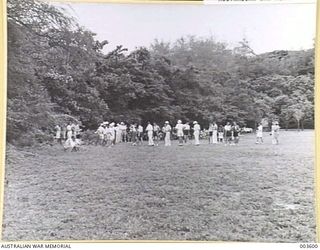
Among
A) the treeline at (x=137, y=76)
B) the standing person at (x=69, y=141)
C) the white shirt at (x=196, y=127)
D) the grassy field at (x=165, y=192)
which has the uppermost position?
the treeline at (x=137, y=76)

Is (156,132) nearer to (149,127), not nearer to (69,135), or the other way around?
(149,127)

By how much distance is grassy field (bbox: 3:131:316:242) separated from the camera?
3.62 ft

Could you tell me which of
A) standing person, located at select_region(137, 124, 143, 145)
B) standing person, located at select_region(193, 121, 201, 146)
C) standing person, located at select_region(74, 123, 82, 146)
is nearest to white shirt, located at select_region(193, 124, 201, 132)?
standing person, located at select_region(193, 121, 201, 146)

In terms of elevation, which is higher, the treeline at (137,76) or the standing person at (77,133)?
the treeline at (137,76)

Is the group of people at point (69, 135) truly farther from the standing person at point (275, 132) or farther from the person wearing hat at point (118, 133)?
the standing person at point (275, 132)

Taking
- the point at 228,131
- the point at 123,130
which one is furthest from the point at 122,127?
the point at 228,131

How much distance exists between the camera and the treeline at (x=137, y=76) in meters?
1.12

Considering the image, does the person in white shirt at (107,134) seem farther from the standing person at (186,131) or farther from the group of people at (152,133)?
the standing person at (186,131)

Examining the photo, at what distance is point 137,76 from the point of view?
1.16 meters

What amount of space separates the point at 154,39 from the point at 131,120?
177 millimetres

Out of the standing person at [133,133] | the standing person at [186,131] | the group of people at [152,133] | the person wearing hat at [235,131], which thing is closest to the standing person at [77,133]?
the group of people at [152,133]

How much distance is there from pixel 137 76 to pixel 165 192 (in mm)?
254

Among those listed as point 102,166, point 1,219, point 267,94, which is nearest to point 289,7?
point 267,94

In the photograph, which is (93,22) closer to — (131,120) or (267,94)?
(131,120)
